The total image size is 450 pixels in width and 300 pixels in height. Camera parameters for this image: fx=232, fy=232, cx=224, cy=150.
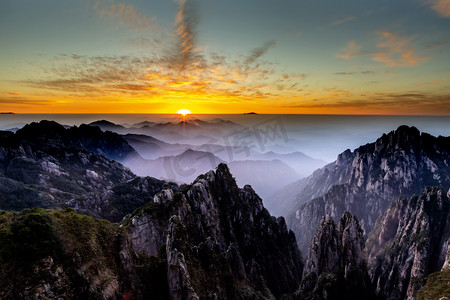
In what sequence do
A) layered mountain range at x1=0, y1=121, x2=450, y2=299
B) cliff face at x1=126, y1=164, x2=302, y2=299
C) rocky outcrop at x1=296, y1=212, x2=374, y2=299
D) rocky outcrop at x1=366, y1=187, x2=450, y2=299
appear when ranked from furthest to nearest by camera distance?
rocky outcrop at x1=366, y1=187, x2=450, y2=299 → rocky outcrop at x1=296, y1=212, x2=374, y2=299 → cliff face at x1=126, y1=164, x2=302, y2=299 → layered mountain range at x1=0, y1=121, x2=450, y2=299

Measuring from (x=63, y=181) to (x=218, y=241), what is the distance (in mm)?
112235

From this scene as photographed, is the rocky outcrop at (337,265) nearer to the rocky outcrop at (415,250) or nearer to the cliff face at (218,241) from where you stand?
the cliff face at (218,241)

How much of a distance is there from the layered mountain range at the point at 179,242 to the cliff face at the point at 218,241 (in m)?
0.33

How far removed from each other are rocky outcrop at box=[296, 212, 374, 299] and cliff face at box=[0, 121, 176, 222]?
82.1 meters

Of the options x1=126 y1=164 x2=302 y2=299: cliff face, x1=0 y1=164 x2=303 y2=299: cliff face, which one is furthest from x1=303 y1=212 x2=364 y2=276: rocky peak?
x1=0 y1=164 x2=303 y2=299: cliff face

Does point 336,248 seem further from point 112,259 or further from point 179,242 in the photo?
point 112,259

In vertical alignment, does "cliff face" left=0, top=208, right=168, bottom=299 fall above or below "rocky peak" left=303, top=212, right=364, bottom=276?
above

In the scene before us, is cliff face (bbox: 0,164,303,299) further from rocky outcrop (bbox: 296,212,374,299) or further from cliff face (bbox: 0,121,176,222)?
cliff face (bbox: 0,121,176,222)

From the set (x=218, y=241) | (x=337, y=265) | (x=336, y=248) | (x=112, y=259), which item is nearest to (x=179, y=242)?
(x=112, y=259)

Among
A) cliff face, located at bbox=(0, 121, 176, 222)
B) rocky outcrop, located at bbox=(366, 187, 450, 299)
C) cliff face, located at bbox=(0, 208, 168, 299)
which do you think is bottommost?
rocky outcrop, located at bbox=(366, 187, 450, 299)

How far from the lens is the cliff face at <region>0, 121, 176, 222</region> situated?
10531 centimetres

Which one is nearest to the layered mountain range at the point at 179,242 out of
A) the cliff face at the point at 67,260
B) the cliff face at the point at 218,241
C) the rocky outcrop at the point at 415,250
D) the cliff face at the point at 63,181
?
the cliff face at the point at 67,260

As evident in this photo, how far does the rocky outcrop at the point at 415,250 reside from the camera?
9250 centimetres

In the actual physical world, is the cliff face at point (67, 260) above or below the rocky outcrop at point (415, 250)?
above
